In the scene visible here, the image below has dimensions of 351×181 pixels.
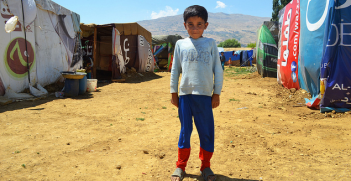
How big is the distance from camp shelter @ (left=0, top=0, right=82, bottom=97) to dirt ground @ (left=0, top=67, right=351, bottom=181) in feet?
4.81

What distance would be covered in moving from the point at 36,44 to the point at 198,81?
22.7 ft

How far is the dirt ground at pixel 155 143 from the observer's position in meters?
2.42

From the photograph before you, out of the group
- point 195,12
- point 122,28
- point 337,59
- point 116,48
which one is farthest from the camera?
point 122,28

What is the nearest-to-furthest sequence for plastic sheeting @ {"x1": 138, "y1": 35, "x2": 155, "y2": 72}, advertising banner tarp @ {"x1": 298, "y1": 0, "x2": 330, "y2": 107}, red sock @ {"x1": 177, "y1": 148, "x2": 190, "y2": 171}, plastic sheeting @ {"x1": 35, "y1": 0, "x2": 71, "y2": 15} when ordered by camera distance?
red sock @ {"x1": 177, "y1": 148, "x2": 190, "y2": 171}, advertising banner tarp @ {"x1": 298, "y1": 0, "x2": 330, "y2": 107}, plastic sheeting @ {"x1": 35, "y1": 0, "x2": 71, "y2": 15}, plastic sheeting @ {"x1": 138, "y1": 35, "x2": 155, "y2": 72}

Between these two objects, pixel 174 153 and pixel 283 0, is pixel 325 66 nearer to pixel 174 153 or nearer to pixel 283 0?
pixel 174 153

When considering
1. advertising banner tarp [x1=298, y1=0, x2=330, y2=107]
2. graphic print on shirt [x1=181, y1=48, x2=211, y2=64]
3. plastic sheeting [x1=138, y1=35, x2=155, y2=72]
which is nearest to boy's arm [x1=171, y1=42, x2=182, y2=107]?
graphic print on shirt [x1=181, y1=48, x2=211, y2=64]

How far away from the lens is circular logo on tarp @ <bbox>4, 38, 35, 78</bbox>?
606 cm

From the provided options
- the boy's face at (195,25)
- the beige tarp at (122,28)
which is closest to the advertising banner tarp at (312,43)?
the boy's face at (195,25)

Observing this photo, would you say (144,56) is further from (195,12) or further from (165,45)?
(195,12)

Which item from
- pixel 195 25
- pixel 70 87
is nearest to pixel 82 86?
pixel 70 87

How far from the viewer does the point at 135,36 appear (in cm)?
1333

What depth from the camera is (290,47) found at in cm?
736

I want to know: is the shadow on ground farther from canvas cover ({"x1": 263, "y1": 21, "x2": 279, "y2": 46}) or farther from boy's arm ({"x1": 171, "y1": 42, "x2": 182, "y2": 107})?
canvas cover ({"x1": 263, "y1": 21, "x2": 279, "y2": 46})

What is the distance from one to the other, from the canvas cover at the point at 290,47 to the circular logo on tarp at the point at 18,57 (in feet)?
26.1
